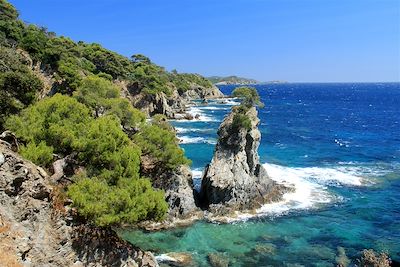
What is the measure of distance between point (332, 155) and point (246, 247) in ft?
133

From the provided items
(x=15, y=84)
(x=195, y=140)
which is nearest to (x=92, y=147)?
(x=15, y=84)

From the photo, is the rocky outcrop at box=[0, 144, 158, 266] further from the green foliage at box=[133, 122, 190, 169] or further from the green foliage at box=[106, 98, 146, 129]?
the green foliage at box=[106, 98, 146, 129]

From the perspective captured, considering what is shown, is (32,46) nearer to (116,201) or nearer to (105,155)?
(105,155)

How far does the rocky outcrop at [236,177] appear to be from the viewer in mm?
38594

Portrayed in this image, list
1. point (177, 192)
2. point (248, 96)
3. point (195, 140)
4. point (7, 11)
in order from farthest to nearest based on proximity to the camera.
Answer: point (7, 11), point (195, 140), point (248, 96), point (177, 192)

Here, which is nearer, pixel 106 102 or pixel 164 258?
pixel 164 258

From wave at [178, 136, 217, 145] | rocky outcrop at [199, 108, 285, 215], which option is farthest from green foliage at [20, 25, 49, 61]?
rocky outcrop at [199, 108, 285, 215]

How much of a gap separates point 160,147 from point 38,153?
14289 millimetres

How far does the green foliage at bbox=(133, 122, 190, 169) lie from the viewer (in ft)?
121

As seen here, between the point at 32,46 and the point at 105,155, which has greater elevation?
the point at 32,46

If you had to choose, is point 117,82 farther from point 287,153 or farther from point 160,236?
point 160,236

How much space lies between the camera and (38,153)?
2473 cm

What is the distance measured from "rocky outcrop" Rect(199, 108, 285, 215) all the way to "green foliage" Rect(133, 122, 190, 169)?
3956 millimetres

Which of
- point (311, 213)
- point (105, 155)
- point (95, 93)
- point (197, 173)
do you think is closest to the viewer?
point (105, 155)
